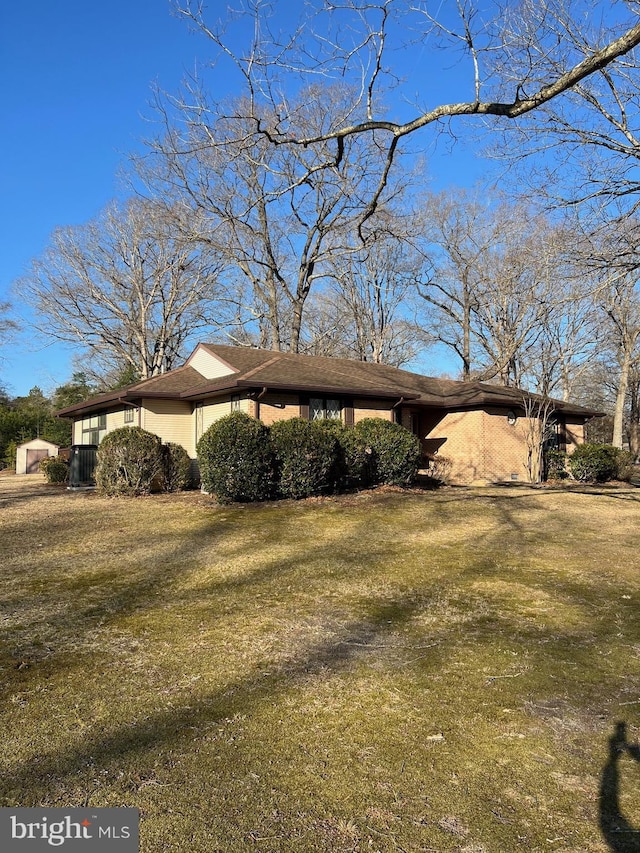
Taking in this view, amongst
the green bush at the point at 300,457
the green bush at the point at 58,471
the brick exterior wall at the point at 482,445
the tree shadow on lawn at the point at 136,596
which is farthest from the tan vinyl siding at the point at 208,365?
the tree shadow on lawn at the point at 136,596

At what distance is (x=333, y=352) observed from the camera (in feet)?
113

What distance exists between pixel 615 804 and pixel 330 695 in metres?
1.59

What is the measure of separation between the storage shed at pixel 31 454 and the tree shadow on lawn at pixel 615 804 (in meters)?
29.7

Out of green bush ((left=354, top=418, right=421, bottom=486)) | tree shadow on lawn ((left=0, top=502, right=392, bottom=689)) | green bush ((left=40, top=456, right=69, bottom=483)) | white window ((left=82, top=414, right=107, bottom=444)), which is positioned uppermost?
white window ((left=82, top=414, right=107, bottom=444))

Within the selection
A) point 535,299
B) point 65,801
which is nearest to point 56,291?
point 535,299

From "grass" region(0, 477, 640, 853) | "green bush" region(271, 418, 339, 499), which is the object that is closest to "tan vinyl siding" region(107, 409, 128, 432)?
"green bush" region(271, 418, 339, 499)

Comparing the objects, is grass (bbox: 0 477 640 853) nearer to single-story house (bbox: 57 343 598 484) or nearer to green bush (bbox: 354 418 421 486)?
green bush (bbox: 354 418 421 486)

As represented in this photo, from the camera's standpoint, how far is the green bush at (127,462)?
1324 cm

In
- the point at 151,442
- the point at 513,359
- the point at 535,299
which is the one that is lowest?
the point at 151,442

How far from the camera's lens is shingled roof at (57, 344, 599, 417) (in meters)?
15.0

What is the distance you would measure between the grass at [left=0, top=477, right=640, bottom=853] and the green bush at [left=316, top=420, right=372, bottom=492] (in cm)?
581

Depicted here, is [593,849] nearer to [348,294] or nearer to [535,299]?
[535,299]

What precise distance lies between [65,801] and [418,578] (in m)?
4.49

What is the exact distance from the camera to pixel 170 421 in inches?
655
